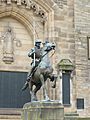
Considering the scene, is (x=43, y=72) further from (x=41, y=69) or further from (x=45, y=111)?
(x=45, y=111)

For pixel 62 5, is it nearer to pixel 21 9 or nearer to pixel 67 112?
pixel 21 9

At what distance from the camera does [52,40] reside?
14.4 metres

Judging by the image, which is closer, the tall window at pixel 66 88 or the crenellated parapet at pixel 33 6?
the tall window at pixel 66 88

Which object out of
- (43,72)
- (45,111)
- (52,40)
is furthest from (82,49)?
(45,111)

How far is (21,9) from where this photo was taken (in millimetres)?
14453

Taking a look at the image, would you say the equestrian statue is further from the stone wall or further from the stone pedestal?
the stone wall

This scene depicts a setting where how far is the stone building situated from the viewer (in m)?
14.1

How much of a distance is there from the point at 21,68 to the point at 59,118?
15.6 feet

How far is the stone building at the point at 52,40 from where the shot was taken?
46.2ft

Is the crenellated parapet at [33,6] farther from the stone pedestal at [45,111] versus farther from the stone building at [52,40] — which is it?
the stone pedestal at [45,111]

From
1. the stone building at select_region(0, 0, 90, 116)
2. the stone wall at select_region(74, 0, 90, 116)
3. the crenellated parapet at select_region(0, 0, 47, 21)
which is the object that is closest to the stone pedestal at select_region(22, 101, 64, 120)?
the stone building at select_region(0, 0, 90, 116)

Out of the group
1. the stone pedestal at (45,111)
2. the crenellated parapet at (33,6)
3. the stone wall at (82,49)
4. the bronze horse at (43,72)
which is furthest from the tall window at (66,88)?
the stone pedestal at (45,111)

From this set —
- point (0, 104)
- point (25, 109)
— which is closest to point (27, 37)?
point (0, 104)

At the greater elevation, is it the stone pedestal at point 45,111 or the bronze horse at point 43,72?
the bronze horse at point 43,72
